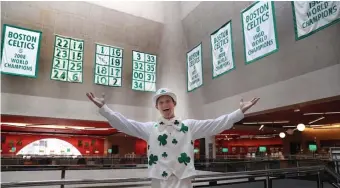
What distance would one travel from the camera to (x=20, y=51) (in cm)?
1120

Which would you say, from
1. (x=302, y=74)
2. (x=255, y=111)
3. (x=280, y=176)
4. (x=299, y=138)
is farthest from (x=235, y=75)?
(x=299, y=138)

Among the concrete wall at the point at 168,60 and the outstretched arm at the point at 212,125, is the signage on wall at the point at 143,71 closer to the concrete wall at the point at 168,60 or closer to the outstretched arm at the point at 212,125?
the concrete wall at the point at 168,60

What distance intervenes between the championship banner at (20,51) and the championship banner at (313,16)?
10.0m

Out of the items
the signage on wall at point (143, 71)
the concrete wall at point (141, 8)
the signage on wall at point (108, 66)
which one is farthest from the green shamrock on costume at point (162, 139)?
the concrete wall at point (141, 8)

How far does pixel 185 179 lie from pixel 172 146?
26 cm

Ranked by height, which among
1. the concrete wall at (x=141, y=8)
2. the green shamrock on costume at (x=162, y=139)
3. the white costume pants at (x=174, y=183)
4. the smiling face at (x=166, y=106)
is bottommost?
the white costume pants at (x=174, y=183)

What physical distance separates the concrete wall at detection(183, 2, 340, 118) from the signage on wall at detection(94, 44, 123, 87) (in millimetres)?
4087

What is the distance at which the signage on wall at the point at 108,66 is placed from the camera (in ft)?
42.8

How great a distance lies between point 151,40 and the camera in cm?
1474

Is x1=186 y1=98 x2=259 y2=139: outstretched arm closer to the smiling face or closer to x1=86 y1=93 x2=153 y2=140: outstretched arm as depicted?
the smiling face

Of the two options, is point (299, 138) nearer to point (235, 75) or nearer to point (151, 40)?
point (235, 75)

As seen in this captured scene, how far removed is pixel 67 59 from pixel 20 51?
74.7 inches

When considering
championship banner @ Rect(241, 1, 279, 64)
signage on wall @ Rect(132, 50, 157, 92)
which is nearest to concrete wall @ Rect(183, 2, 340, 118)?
championship banner @ Rect(241, 1, 279, 64)

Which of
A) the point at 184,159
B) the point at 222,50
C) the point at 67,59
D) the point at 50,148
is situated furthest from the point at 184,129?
the point at 50,148
